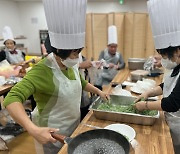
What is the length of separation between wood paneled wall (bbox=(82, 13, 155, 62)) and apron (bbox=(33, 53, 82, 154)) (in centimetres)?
383

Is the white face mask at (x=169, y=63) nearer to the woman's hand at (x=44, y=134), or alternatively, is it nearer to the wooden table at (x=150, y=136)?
the wooden table at (x=150, y=136)

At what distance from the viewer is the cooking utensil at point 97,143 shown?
2.46 ft

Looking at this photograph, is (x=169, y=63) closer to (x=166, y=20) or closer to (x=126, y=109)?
(x=166, y=20)

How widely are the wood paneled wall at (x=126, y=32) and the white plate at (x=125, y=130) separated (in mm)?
3952

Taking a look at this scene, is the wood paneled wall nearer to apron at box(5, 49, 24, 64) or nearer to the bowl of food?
apron at box(5, 49, 24, 64)

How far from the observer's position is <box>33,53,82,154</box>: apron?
1067mm

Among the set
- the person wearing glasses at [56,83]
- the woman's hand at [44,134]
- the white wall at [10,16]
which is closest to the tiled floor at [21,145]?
the person wearing glasses at [56,83]

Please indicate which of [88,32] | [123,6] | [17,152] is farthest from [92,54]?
[17,152]

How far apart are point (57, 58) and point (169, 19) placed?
0.65m

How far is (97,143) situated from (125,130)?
0.25m

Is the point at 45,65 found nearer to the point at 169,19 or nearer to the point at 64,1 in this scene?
the point at 64,1

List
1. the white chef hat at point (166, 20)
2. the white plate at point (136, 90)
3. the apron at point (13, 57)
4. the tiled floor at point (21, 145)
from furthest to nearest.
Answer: the apron at point (13, 57), the tiled floor at point (21, 145), the white plate at point (136, 90), the white chef hat at point (166, 20)

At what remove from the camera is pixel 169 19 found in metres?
0.97

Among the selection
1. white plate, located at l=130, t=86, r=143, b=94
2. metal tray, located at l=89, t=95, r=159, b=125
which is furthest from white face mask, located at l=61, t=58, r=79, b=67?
white plate, located at l=130, t=86, r=143, b=94
